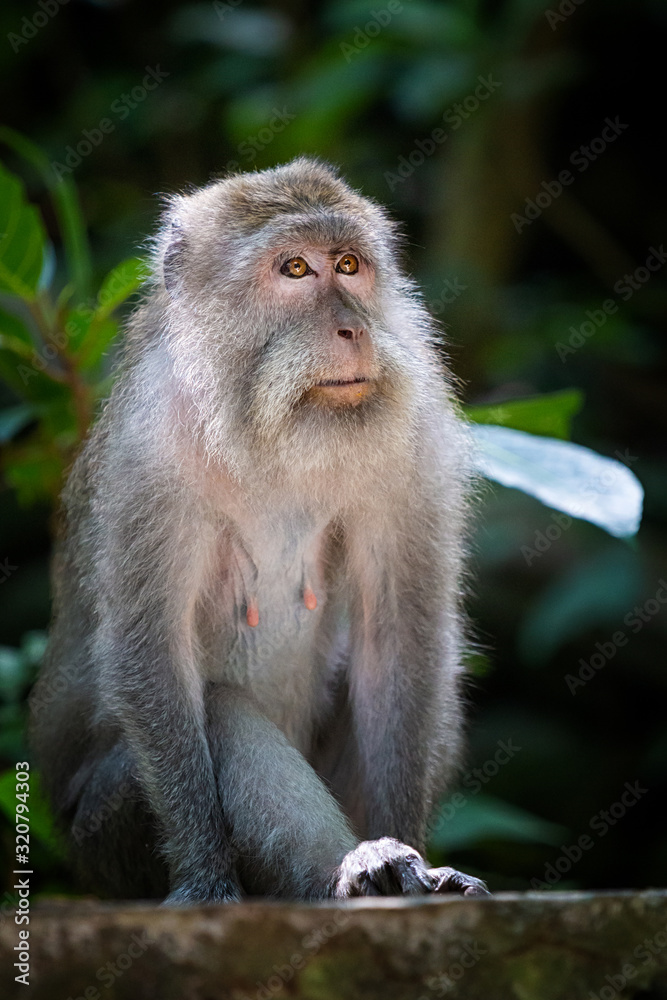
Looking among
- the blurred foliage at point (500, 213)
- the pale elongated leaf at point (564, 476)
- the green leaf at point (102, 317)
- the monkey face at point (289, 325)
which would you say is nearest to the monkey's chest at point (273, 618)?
the monkey face at point (289, 325)

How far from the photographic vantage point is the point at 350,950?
195 cm

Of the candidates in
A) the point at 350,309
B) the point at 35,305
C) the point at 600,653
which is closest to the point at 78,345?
the point at 35,305

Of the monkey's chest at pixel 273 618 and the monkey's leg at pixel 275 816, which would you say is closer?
the monkey's leg at pixel 275 816

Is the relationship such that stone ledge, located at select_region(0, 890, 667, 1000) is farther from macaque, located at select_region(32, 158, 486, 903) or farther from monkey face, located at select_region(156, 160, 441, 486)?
monkey face, located at select_region(156, 160, 441, 486)

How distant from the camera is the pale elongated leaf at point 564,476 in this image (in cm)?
332

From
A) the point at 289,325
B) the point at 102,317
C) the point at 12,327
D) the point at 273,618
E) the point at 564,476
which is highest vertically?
the point at 289,325

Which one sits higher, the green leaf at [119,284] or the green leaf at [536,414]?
the green leaf at [536,414]

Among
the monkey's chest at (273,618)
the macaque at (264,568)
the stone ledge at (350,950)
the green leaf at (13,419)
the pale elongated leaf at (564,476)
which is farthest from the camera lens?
the green leaf at (13,419)

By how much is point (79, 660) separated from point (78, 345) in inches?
48.0

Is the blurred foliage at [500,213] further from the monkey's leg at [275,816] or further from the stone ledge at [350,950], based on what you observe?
the stone ledge at [350,950]

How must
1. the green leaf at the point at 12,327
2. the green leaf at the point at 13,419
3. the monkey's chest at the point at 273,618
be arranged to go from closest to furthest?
the monkey's chest at the point at 273,618 → the green leaf at the point at 12,327 → the green leaf at the point at 13,419

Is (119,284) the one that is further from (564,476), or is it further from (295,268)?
(564,476)

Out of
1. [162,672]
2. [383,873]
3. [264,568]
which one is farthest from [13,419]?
[383,873]

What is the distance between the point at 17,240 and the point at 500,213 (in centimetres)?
387
